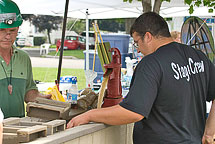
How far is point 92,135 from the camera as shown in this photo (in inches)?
79.7

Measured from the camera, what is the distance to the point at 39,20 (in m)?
30.9

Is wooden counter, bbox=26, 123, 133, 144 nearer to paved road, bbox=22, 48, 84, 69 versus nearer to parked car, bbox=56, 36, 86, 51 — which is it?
paved road, bbox=22, 48, 84, 69

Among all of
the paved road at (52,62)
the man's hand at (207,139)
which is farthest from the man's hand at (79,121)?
the paved road at (52,62)

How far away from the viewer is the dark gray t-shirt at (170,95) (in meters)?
1.87

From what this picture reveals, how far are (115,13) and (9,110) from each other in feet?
22.1

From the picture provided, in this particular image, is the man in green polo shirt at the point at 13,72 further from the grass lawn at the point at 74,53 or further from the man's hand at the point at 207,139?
the grass lawn at the point at 74,53

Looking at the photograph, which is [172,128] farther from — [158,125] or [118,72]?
[118,72]

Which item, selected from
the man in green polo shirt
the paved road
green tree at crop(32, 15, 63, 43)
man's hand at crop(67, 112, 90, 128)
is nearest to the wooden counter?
man's hand at crop(67, 112, 90, 128)

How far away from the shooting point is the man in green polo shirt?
2.50m

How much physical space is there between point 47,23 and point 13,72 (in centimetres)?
2906

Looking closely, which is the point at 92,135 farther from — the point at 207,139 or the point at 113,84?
the point at 207,139

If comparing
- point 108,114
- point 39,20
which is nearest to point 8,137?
point 108,114

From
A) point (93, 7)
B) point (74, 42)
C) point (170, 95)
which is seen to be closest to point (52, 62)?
point (74, 42)

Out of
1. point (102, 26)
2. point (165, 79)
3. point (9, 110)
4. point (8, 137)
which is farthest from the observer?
point (102, 26)
